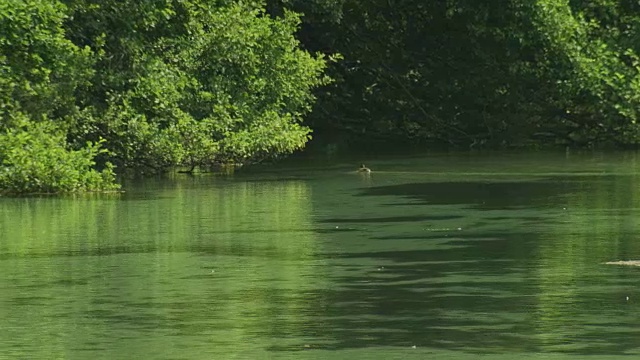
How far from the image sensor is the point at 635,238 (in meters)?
17.4

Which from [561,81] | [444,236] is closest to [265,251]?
[444,236]

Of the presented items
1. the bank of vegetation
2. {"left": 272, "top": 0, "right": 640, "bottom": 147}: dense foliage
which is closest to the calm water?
the bank of vegetation

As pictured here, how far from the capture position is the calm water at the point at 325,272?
1108 cm

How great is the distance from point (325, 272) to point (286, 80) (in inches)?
627

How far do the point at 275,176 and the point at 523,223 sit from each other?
9.27m

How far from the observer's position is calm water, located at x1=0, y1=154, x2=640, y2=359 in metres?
11.1

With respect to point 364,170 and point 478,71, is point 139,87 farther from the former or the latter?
point 478,71

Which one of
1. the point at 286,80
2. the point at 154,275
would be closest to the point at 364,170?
the point at 286,80

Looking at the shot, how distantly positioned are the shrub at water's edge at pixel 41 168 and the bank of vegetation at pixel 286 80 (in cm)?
3

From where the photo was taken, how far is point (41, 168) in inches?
917

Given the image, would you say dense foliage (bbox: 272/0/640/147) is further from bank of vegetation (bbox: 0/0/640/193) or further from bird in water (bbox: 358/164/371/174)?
bird in water (bbox: 358/164/371/174)

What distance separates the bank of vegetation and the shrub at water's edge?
3 cm

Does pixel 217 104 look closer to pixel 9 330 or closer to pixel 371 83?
pixel 371 83

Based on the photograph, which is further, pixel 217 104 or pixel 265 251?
pixel 217 104
